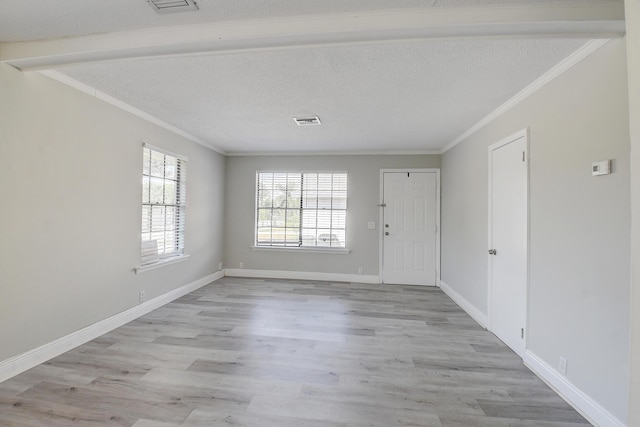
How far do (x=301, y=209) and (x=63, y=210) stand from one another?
3486mm

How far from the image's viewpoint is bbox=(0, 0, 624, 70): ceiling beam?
4.90 ft

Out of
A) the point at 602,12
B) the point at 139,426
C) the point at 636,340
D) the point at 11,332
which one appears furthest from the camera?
the point at 11,332

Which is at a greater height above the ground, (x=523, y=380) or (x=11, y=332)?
(x=11, y=332)

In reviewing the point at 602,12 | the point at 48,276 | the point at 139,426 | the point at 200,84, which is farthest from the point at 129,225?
the point at 602,12

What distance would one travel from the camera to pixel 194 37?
1.73 m

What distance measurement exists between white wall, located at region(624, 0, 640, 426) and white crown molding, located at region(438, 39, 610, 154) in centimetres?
107

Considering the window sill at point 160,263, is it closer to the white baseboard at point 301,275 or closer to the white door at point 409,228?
the white baseboard at point 301,275

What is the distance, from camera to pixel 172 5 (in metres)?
1.56

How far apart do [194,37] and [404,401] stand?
2.81 meters

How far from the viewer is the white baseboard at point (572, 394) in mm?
1679

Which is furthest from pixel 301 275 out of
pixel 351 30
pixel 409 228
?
pixel 351 30

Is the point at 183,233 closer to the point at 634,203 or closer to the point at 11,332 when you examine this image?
the point at 11,332

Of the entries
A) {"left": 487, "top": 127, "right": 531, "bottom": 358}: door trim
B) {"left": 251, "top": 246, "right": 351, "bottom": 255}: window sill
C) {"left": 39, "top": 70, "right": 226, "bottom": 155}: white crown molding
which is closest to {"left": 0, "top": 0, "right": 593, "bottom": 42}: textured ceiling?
{"left": 39, "top": 70, "right": 226, "bottom": 155}: white crown molding

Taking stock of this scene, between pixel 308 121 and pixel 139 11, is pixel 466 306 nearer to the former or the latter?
pixel 308 121
